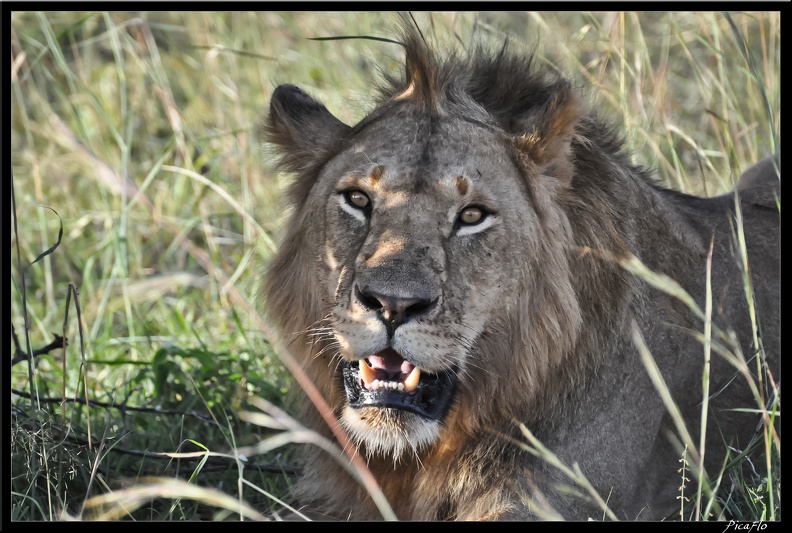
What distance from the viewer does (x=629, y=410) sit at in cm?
346

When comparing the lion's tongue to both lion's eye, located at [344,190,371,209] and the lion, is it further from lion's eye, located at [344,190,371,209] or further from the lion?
lion's eye, located at [344,190,371,209]

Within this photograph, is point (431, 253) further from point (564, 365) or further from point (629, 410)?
point (629, 410)

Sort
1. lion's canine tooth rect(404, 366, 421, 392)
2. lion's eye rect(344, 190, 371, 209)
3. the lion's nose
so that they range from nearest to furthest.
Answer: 1. the lion's nose
2. lion's canine tooth rect(404, 366, 421, 392)
3. lion's eye rect(344, 190, 371, 209)

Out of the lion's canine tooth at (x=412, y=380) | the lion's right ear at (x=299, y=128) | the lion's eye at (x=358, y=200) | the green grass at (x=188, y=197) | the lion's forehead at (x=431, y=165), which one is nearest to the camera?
the lion's canine tooth at (x=412, y=380)

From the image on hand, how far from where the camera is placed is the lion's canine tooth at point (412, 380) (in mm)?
3094

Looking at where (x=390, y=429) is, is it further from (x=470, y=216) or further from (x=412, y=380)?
(x=470, y=216)

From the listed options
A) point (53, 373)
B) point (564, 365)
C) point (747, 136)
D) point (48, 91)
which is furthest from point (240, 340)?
point (48, 91)

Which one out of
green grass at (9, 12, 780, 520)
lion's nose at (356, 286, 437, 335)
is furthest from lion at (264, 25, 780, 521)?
green grass at (9, 12, 780, 520)

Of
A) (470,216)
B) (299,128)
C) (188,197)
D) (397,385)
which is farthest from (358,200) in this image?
(188,197)

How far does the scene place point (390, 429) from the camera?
3.10m

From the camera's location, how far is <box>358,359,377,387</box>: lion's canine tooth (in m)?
3.14

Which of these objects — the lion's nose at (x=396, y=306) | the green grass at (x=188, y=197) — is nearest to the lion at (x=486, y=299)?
the lion's nose at (x=396, y=306)

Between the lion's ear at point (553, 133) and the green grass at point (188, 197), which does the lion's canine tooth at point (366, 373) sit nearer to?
the green grass at point (188, 197)

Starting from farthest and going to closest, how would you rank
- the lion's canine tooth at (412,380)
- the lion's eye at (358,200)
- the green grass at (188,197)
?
the green grass at (188,197), the lion's eye at (358,200), the lion's canine tooth at (412,380)
